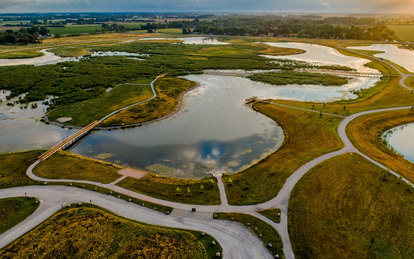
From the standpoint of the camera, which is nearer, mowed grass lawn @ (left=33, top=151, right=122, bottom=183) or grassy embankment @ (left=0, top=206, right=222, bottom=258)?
grassy embankment @ (left=0, top=206, right=222, bottom=258)

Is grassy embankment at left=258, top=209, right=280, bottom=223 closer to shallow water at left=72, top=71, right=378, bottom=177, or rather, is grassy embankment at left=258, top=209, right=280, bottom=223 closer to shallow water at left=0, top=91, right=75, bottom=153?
shallow water at left=72, top=71, right=378, bottom=177

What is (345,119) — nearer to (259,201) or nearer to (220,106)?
(220,106)

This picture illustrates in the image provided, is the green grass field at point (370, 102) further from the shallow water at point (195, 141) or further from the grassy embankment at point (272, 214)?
the grassy embankment at point (272, 214)

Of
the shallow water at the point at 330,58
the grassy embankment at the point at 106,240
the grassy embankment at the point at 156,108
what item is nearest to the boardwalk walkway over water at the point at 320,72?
the shallow water at the point at 330,58

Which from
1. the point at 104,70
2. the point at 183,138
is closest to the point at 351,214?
the point at 183,138

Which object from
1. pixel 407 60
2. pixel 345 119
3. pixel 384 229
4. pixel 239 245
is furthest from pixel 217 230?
pixel 407 60

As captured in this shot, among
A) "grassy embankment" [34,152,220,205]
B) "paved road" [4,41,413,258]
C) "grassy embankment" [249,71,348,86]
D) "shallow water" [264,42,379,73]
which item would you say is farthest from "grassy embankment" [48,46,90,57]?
"paved road" [4,41,413,258]
